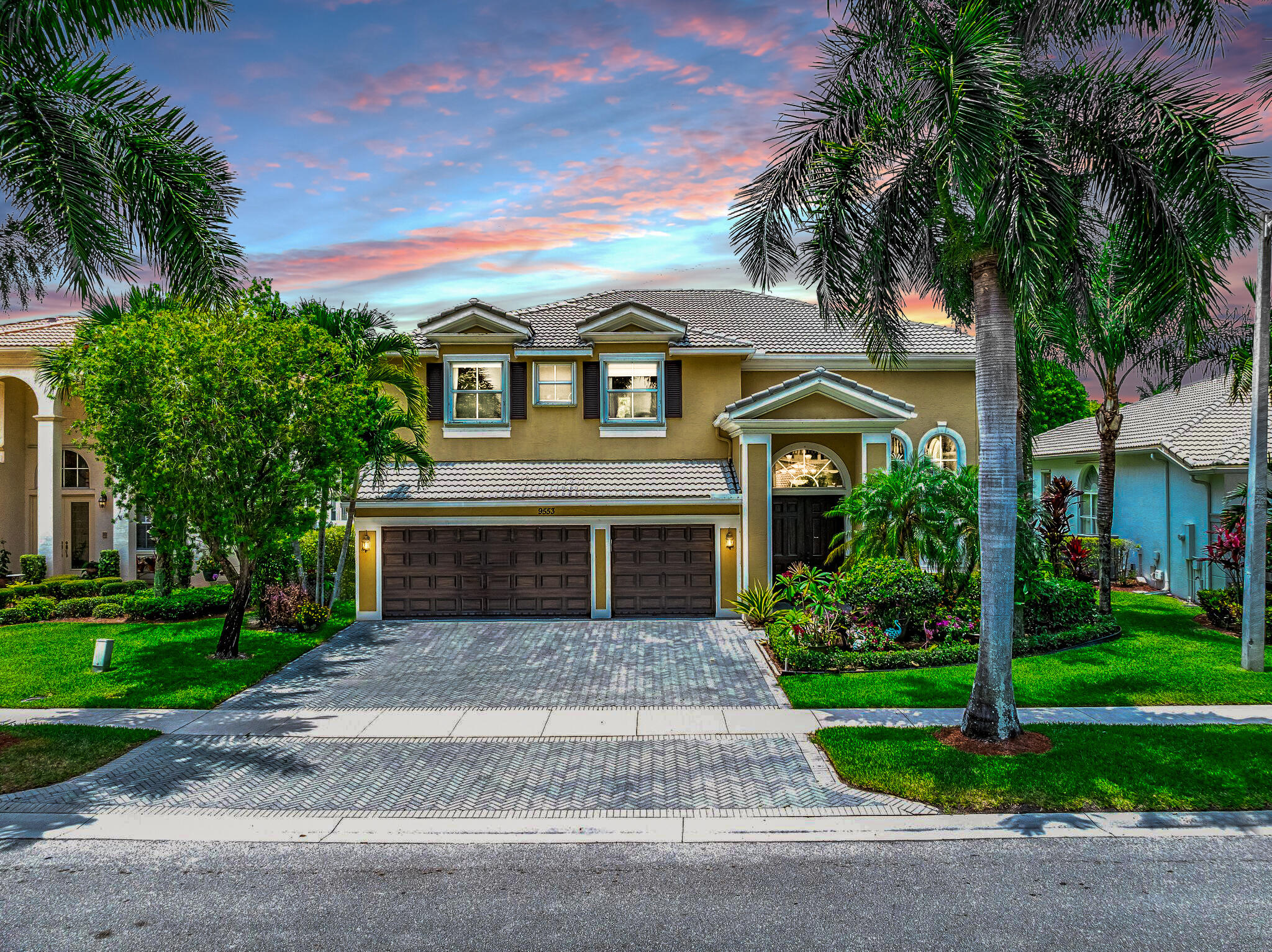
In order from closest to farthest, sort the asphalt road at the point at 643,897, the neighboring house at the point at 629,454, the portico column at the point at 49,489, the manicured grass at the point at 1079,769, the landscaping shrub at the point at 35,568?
the asphalt road at the point at 643,897
the manicured grass at the point at 1079,769
the neighboring house at the point at 629,454
the landscaping shrub at the point at 35,568
the portico column at the point at 49,489

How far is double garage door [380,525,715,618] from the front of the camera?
754 inches

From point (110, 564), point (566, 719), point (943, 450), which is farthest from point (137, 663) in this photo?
point (943, 450)

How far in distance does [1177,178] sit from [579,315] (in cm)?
1531

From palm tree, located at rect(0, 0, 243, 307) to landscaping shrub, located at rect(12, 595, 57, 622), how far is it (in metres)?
10.3

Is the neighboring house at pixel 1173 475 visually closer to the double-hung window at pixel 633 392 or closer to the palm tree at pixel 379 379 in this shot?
the double-hung window at pixel 633 392

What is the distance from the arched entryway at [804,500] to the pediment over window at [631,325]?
4.18 metres

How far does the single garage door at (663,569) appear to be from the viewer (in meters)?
19.1

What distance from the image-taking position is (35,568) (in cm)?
2230

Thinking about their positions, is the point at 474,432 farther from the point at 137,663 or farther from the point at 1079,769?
the point at 1079,769

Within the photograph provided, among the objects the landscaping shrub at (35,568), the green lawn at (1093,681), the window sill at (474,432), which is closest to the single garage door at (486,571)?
the window sill at (474,432)

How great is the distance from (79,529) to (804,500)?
2245 centimetres

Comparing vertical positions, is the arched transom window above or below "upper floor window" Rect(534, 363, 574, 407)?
below

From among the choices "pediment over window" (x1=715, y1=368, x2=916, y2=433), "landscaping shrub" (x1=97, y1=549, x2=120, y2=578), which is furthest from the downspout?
"landscaping shrub" (x1=97, y1=549, x2=120, y2=578)

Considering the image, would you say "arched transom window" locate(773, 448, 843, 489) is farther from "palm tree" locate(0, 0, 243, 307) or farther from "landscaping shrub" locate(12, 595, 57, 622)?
"landscaping shrub" locate(12, 595, 57, 622)
